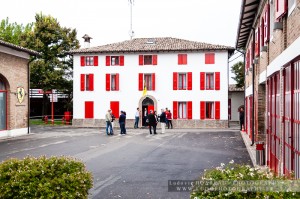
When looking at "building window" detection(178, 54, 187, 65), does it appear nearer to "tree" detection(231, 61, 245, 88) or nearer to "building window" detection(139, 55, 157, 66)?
"building window" detection(139, 55, 157, 66)

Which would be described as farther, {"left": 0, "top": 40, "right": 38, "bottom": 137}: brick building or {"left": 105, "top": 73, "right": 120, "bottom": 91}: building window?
{"left": 105, "top": 73, "right": 120, "bottom": 91}: building window

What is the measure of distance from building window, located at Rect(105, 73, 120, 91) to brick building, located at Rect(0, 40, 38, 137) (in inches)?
477

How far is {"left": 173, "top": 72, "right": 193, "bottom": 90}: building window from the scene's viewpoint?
1415 inches

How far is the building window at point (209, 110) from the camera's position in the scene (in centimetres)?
3538

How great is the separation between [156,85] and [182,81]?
2411mm

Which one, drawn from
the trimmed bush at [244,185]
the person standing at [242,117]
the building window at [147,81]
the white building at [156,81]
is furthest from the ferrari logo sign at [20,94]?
the trimmed bush at [244,185]

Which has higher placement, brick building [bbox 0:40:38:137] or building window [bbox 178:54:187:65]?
building window [bbox 178:54:187:65]

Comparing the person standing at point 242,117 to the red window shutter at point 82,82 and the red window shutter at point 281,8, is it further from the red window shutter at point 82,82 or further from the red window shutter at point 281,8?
the red window shutter at point 281,8

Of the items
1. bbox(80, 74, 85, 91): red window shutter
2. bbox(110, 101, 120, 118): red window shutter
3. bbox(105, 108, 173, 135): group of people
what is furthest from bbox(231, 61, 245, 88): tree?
bbox(80, 74, 85, 91): red window shutter

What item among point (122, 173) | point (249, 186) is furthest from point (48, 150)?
point (249, 186)

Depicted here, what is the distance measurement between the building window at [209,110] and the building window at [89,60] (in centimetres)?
1071

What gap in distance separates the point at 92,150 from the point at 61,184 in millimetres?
10752

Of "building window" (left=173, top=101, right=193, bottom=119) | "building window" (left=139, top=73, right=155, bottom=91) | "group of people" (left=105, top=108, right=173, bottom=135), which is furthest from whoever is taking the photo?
"building window" (left=139, top=73, right=155, bottom=91)

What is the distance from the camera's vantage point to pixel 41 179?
5828 millimetres
